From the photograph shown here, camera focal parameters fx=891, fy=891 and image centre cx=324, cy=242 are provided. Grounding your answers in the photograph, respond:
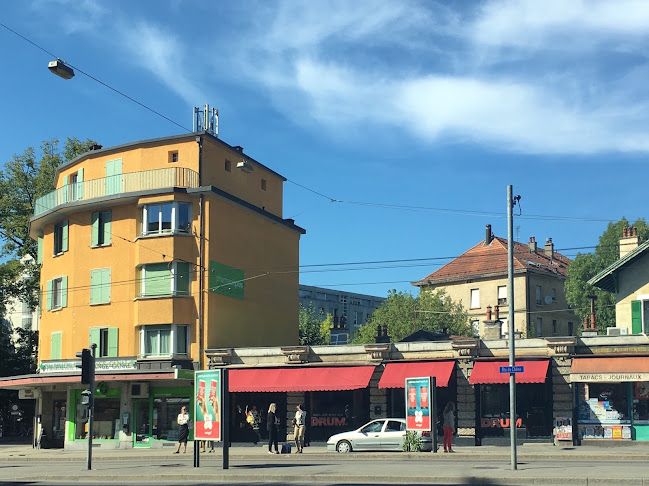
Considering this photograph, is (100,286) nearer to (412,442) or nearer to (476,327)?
(412,442)

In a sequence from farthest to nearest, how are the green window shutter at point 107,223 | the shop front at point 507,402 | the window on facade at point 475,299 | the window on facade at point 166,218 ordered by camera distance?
the window on facade at point 475,299
the green window shutter at point 107,223
the window on facade at point 166,218
the shop front at point 507,402

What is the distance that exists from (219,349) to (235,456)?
30.2ft

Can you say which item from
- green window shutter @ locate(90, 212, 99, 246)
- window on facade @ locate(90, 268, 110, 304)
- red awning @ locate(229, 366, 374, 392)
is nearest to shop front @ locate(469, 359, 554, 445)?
red awning @ locate(229, 366, 374, 392)

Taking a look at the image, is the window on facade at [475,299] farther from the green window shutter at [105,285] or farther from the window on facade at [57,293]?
the green window shutter at [105,285]

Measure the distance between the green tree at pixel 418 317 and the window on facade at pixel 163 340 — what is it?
30744mm

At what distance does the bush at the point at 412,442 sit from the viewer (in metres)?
31.5

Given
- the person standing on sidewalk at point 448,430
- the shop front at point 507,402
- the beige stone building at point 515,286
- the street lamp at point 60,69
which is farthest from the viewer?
the beige stone building at point 515,286

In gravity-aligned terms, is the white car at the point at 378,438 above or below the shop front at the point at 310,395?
below

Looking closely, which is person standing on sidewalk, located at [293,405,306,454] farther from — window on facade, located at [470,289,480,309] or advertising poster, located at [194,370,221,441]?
window on facade, located at [470,289,480,309]

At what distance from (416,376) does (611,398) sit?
7890mm

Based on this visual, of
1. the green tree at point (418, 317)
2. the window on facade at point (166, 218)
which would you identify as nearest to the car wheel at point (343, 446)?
the window on facade at point (166, 218)

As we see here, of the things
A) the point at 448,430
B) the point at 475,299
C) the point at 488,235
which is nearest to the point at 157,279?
the point at 448,430

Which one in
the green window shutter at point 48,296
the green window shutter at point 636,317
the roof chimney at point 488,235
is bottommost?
the green window shutter at point 636,317

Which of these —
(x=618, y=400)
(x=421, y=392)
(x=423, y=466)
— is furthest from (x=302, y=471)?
(x=618, y=400)
